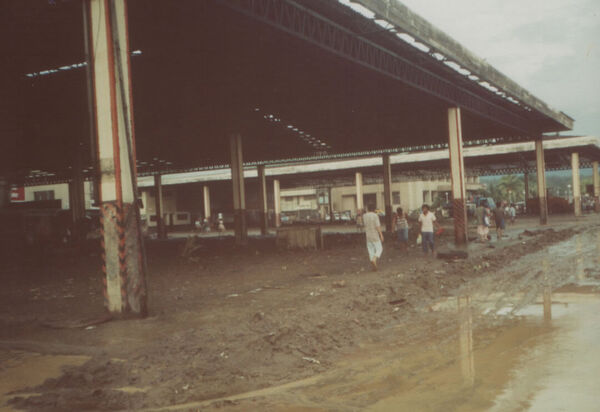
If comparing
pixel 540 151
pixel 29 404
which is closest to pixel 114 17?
pixel 29 404

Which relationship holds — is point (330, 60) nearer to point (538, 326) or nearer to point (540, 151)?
point (538, 326)

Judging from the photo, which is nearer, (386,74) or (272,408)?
(272,408)

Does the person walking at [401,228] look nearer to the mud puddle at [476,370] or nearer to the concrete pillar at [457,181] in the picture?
the concrete pillar at [457,181]

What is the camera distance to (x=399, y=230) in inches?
934

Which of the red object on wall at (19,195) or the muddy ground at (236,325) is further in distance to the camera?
the red object on wall at (19,195)

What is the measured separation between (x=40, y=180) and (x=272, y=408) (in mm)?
54831

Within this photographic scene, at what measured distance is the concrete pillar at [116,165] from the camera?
10.7m

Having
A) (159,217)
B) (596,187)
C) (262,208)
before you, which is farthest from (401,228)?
(596,187)

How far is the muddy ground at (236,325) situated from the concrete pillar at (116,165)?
741 millimetres

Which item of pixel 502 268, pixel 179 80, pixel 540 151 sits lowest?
pixel 502 268

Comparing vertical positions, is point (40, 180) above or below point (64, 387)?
above

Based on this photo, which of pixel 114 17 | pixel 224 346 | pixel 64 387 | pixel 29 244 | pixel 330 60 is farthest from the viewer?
pixel 29 244

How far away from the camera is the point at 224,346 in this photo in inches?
315

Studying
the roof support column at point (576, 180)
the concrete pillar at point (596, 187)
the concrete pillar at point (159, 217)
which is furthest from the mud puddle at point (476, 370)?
the concrete pillar at point (596, 187)
